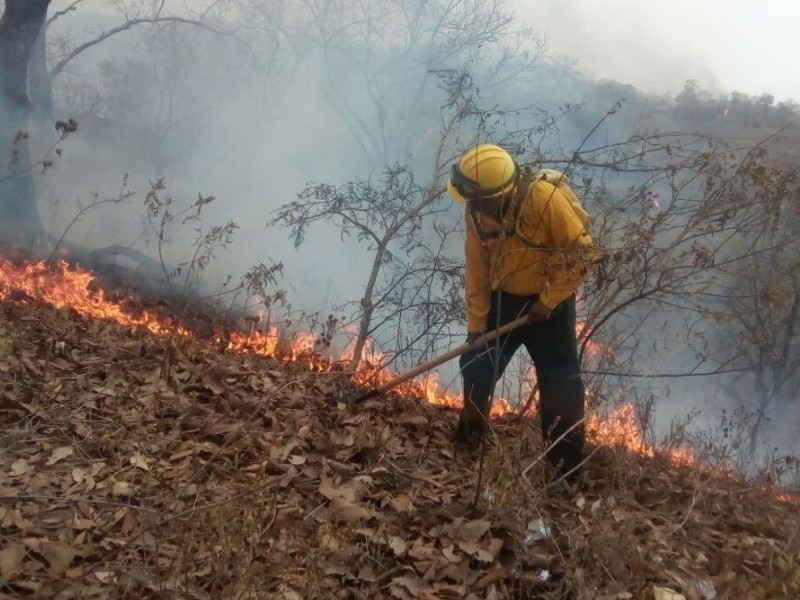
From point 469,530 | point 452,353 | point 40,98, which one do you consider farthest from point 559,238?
point 40,98

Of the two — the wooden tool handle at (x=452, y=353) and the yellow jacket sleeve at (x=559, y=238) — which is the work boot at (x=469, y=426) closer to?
the wooden tool handle at (x=452, y=353)

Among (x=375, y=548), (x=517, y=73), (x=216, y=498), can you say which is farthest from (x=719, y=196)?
(x=517, y=73)

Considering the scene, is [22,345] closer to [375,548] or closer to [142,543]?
[142,543]

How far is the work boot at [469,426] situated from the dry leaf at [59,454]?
7.14ft

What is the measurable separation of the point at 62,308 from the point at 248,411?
88.2 inches

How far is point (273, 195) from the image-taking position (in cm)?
1841

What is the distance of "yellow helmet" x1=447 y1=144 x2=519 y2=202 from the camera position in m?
3.49

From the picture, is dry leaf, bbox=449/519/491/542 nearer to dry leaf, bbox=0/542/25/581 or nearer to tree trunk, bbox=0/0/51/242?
dry leaf, bbox=0/542/25/581

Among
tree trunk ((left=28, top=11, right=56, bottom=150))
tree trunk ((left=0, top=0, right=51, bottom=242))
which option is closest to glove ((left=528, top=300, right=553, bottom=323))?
tree trunk ((left=0, top=0, right=51, bottom=242))

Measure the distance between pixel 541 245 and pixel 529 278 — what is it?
25cm

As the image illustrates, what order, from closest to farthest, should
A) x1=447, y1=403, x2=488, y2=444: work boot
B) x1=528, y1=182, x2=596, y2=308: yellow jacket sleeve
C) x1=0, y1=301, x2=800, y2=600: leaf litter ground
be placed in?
x1=0, y1=301, x2=800, y2=600: leaf litter ground
x1=528, y1=182, x2=596, y2=308: yellow jacket sleeve
x1=447, y1=403, x2=488, y2=444: work boot

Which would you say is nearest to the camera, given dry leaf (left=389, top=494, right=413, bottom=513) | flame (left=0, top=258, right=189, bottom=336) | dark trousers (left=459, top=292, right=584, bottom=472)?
dry leaf (left=389, top=494, right=413, bottom=513)

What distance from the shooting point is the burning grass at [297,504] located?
2.53 m

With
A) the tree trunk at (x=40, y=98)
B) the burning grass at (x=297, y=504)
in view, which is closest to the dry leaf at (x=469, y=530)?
the burning grass at (x=297, y=504)
